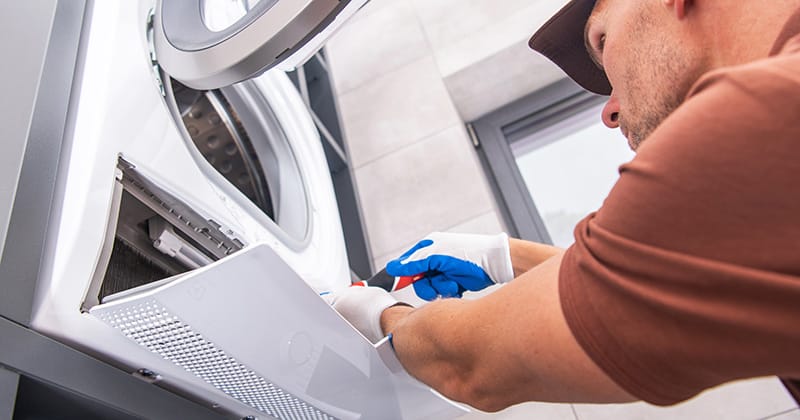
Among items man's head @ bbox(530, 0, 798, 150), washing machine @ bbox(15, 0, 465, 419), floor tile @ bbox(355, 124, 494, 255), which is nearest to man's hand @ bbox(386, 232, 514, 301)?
washing machine @ bbox(15, 0, 465, 419)

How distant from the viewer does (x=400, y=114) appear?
1.72m

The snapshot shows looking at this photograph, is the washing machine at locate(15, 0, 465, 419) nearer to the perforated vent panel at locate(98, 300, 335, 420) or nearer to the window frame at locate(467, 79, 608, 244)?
the perforated vent panel at locate(98, 300, 335, 420)

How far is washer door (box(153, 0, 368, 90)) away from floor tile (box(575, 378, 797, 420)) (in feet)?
3.05

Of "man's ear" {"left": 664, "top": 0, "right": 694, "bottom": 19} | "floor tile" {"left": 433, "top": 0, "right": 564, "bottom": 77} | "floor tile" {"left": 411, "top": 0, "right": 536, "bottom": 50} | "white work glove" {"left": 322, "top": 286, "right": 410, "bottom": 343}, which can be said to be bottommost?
"white work glove" {"left": 322, "top": 286, "right": 410, "bottom": 343}

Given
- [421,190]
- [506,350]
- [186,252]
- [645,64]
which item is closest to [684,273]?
[506,350]

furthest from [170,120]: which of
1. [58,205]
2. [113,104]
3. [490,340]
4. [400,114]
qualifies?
[400,114]

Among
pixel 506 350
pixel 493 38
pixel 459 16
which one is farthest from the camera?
pixel 459 16

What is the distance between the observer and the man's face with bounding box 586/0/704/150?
0.61 meters

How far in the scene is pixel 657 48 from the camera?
25.2 inches

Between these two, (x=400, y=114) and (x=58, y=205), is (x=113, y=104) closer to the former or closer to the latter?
(x=58, y=205)

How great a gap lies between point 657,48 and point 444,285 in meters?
0.45

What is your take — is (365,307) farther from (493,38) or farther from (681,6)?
(493,38)

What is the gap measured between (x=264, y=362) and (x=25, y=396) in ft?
0.73

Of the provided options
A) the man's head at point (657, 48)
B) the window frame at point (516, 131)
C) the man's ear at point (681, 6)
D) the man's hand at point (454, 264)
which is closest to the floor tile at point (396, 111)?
the window frame at point (516, 131)
